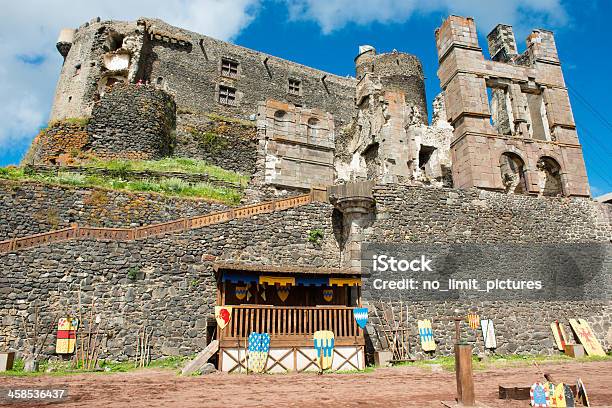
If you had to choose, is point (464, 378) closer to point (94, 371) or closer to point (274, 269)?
point (274, 269)

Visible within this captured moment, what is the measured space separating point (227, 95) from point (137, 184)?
52.3 ft

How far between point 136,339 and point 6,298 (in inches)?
149

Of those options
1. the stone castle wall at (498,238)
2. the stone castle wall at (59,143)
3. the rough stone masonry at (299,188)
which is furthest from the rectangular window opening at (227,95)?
the stone castle wall at (498,238)

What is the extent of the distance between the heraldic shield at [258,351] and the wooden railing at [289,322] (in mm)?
408

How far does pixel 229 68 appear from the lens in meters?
33.2

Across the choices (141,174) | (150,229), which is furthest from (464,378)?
(141,174)

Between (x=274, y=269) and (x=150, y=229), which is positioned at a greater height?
(x=150, y=229)

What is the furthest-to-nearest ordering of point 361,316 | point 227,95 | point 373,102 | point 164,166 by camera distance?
point 227,95
point 373,102
point 164,166
point 361,316

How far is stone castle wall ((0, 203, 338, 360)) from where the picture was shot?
40.4 feet

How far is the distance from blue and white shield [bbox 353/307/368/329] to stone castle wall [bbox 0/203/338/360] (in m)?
3.47

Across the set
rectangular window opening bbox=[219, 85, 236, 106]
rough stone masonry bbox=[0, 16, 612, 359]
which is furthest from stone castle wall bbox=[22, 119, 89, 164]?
rectangular window opening bbox=[219, 85, 236, 106]

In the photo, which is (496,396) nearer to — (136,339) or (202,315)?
(202,315)

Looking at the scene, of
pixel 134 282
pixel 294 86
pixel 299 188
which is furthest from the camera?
pixel 294 86

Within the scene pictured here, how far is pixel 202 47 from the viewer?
32.6 meters
